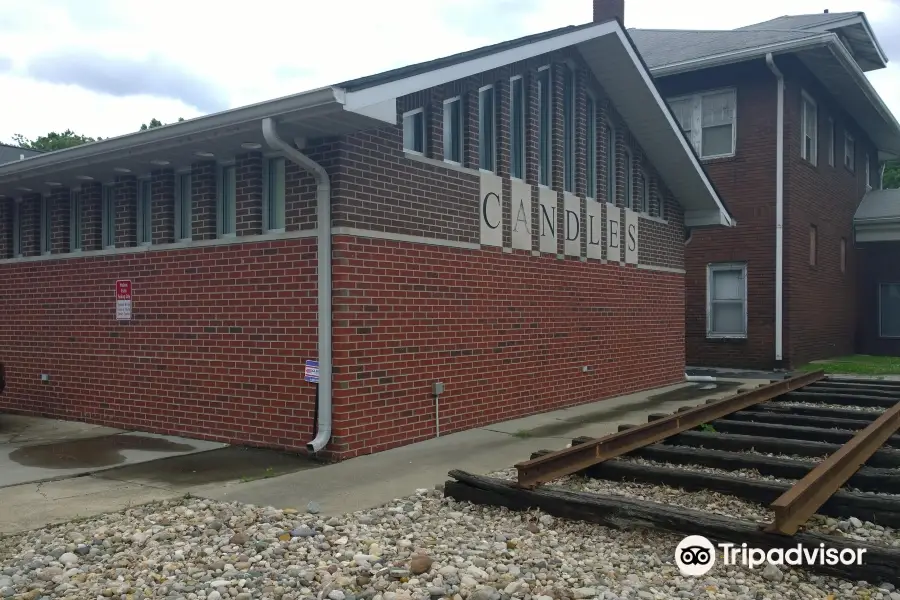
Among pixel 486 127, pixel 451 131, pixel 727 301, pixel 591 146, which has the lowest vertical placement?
pixel 727 301

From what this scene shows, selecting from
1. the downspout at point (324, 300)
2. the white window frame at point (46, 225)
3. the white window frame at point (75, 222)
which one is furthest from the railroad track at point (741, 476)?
the white window frame at point (46, 225)

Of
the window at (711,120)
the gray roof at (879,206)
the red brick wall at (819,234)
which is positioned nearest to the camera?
the red brick wall at (819,234)

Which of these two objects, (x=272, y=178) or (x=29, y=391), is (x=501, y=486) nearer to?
(x=272, y=178)

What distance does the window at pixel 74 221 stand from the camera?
35.2 feet

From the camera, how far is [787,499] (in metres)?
4.67

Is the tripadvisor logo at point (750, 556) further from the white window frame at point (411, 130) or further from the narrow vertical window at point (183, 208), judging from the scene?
the narrow vertical window at point (183, 208)

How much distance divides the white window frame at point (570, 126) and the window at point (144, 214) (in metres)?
5.96

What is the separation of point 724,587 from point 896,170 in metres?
45.6

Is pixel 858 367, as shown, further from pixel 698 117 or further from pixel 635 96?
pixel 635 96

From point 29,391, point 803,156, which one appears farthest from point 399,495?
point 803,156

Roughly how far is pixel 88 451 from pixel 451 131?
5492mm

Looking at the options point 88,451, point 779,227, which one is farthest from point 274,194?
point 779,227

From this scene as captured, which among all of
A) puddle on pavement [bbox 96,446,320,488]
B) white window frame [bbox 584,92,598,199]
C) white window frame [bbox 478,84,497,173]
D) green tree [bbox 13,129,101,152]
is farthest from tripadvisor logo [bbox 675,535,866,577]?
green tree [bbox 13,129,101,152]

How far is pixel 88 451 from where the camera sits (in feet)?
27.5
